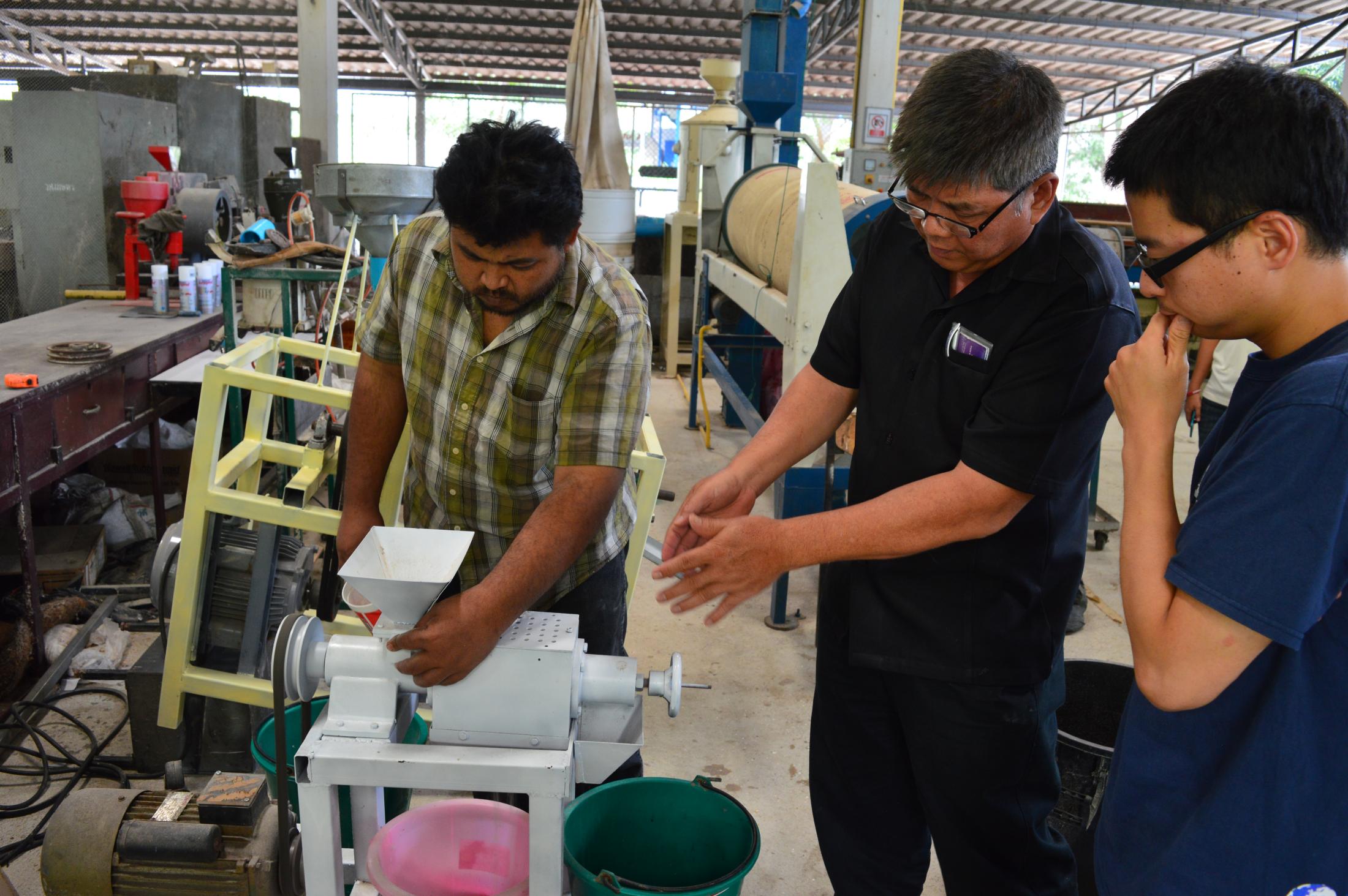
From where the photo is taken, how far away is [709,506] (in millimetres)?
1495

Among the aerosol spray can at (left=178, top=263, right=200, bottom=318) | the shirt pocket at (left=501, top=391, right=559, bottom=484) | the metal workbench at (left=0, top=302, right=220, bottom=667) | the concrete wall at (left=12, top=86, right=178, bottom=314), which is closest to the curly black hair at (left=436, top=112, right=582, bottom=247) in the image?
the shirt pocket at (left=501, top=391, right=559, bottom=484)

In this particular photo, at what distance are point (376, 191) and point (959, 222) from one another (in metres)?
2.71

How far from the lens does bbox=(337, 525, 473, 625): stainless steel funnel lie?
1111 mm

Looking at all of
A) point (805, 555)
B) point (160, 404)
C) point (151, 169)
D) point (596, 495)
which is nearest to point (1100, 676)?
point (805, 555)

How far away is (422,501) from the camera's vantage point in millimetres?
1752

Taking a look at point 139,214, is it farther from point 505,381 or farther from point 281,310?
point 505,381

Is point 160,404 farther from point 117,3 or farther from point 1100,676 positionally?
point 117,3

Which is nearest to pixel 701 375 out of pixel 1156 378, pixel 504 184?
pixel 504 184

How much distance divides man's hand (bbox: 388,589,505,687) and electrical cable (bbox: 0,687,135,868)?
1.48 meters

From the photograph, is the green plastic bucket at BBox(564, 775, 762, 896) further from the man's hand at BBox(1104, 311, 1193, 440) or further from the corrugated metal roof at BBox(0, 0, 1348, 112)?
the corrugated metal roof at BBox(0, 0, 1348, 112)

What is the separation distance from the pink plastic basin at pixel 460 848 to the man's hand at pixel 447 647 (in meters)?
0.24

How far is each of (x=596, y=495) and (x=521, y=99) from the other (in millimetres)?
13375

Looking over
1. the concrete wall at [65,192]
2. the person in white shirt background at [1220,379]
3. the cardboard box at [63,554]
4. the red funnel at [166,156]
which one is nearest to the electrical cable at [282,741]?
the cardboard box at [63,554]

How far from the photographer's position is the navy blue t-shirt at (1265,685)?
81 centimetres
